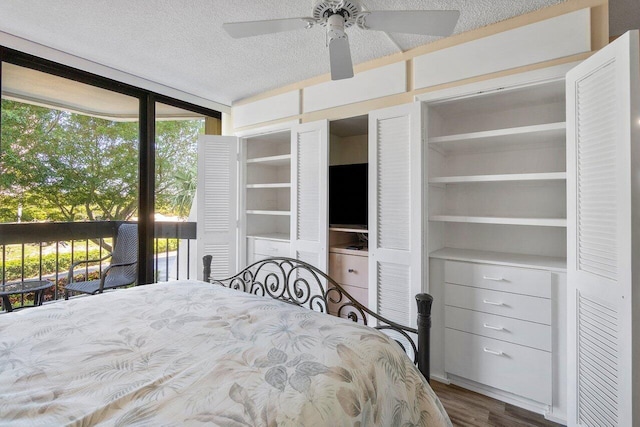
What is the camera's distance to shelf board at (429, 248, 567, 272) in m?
Result: 1.96

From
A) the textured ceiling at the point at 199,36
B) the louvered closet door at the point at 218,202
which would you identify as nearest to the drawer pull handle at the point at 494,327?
the textured ceiling at the point at 199,36

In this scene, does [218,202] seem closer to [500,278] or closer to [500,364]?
[500,278]

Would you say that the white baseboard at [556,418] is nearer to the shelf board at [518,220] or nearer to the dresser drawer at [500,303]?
the dresser drawer at [500,303]

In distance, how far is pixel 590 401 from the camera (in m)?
1.60

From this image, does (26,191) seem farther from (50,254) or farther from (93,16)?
(93,16)

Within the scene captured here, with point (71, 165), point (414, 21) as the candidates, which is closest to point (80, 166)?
point (71, 165)

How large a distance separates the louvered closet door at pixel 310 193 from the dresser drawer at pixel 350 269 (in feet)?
0.30

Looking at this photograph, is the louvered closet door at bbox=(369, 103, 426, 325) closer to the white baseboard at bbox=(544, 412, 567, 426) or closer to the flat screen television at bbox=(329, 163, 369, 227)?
the flat screen television at bbox=(329, 163, 369, 227)

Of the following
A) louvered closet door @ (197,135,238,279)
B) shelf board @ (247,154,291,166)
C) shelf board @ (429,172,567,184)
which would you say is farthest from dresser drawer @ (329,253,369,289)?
louvered closet door @ (197,135,238,279)

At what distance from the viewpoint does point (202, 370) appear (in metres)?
0.95

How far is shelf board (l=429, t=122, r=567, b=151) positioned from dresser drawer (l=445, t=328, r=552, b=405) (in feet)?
4.41

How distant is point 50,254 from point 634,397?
388 cm

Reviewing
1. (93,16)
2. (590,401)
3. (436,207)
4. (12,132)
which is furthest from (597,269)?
(12,132)

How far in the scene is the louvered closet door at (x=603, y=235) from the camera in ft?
4.45
